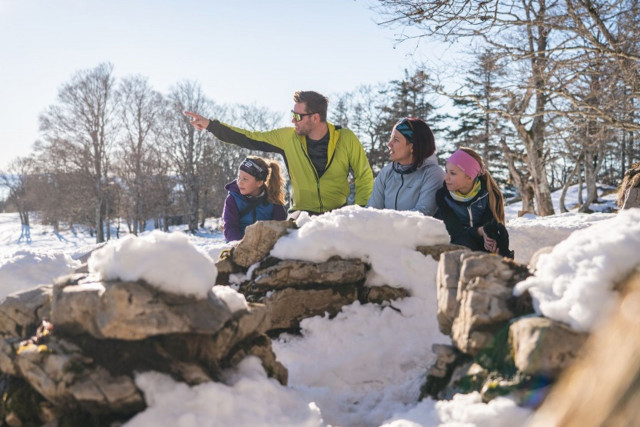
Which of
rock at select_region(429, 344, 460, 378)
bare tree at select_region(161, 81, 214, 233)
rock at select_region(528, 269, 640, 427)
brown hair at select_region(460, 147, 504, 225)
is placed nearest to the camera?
rock at select_region(528, 269, 640, 427)

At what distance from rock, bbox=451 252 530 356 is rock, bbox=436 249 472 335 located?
0.18 feet

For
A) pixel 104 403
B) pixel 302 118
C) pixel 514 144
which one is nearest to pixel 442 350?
pixel 104 403

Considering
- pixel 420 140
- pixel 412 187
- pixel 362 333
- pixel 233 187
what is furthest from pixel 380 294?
pixel 233 187

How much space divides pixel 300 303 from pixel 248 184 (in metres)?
2.43

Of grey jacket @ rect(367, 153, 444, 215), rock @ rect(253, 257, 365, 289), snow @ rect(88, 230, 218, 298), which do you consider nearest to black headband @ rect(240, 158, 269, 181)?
grey jacket @ rect(367, 153, 444, 215)

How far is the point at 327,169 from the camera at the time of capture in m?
5.88

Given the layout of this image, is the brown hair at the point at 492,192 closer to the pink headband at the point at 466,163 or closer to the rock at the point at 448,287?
the pink headband at the point at 466,163

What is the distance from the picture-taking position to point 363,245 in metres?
4.22

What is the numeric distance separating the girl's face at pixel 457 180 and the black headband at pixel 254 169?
2.37m

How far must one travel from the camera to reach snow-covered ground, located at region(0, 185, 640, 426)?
7.49ft

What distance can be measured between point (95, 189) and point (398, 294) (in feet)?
99.3

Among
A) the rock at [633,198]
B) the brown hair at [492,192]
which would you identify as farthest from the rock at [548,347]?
the rock at [633,198]

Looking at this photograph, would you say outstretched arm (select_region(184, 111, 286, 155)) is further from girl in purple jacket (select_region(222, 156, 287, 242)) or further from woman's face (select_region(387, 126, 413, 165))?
woman's face (select_region(387, 126, 413, 165))

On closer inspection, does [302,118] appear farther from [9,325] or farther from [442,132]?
[442,132]
